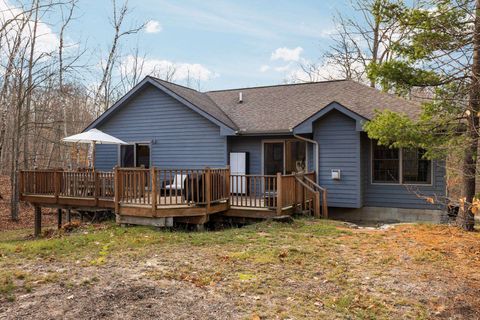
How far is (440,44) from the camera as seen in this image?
650 centimetres

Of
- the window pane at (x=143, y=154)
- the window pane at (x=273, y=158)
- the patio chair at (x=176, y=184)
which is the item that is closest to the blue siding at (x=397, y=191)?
the window pane at (x=273, y=158)

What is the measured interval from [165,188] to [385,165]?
7.05 m

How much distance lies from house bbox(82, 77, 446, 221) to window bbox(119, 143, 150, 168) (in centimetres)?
4

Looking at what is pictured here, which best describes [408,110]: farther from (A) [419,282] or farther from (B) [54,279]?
(B) [54,279]

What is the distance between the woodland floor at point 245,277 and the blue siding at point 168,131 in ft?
18.3

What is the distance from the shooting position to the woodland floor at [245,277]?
4.14 m

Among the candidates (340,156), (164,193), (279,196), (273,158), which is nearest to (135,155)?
(273,158)

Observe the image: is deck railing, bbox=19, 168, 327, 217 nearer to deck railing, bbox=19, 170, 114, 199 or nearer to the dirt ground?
deck railing, bbox=19, 170, 114, 199

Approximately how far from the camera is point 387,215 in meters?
11.6

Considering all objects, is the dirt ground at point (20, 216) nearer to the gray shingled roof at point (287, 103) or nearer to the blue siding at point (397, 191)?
the gray shingled roof at point (287, 103)

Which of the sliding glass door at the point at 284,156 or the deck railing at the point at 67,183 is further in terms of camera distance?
the sliding glass door at the point at 284,156

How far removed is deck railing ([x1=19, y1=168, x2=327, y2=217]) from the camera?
30.2 ft

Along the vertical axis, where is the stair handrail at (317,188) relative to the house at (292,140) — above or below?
below

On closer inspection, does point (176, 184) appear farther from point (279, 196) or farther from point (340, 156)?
point (340, 156)
